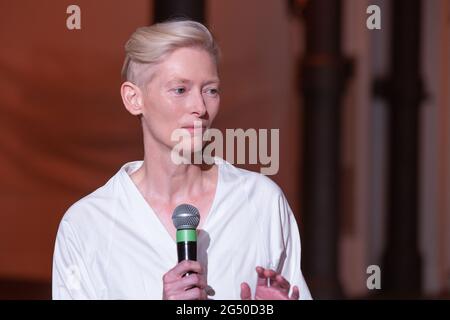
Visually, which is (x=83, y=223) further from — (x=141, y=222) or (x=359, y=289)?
(x=359, y=289)

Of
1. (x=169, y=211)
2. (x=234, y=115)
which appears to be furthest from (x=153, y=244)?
(x=234, y=115)

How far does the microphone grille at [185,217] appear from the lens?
1.79m

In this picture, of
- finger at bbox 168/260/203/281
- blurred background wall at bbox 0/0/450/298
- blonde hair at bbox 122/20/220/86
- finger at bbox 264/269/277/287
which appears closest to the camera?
finger at bbox 168/260/203/281

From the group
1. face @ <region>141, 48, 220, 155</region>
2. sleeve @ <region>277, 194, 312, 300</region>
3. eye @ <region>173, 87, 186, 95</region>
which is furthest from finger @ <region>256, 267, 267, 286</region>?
eye @ <region>173, 87, 186, 95</region>

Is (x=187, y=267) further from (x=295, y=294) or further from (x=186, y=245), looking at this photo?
(x=295, y=294)

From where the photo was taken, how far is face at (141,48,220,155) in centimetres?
197

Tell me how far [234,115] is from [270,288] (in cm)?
138

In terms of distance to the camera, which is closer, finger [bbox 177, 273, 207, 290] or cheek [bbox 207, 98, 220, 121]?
finger [bbox 177, 273, 207, 290]

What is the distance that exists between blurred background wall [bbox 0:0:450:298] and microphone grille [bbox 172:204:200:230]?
0.50 metres

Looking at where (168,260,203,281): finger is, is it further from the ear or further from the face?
the ear

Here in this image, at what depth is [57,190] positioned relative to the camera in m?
3.47

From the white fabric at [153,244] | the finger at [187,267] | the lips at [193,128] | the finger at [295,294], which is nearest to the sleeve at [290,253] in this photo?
the white fabric at [153,244]

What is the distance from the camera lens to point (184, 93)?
1.99m
